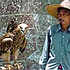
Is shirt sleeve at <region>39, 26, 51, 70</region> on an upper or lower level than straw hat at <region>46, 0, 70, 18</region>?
lower

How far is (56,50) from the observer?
7.55ft

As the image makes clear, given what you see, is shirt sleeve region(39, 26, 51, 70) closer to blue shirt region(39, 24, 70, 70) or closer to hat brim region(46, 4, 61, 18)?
blue shirt region(39, 24, 70, 70)

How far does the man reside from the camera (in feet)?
7.47

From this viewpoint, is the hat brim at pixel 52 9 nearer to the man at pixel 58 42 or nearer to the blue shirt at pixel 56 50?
the man at pixel 58 42

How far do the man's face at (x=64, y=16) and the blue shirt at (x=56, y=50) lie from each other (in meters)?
0.06

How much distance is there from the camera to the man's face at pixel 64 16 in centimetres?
228

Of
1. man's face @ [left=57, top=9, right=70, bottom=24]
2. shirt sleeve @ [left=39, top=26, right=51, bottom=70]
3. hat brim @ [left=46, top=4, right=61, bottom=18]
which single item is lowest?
shirt sleeve @ [left=39, top=26, right=51, bottom=70]

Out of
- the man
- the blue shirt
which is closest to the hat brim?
the man

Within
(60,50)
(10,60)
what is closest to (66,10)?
(60,50)

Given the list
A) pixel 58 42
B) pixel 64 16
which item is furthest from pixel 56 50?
pixel 64 16

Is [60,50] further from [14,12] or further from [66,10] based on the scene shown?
[14,12]

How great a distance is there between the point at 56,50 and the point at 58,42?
79mm

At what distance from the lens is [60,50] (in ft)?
7.51

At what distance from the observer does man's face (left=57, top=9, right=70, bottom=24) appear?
2.28 metres
